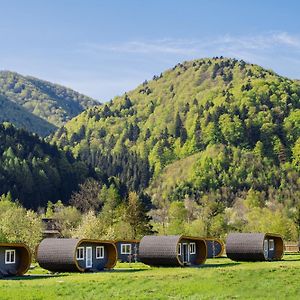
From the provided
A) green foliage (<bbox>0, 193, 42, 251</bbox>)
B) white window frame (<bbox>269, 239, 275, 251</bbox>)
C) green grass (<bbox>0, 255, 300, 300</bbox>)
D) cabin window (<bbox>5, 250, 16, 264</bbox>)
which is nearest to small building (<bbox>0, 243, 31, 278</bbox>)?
cabin window (<bbox>5, 250, 16, 264</bbox>)

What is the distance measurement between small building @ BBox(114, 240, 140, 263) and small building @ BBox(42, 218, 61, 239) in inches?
1405

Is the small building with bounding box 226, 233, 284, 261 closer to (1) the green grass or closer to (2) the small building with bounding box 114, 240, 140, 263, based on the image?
(2) the small building with bounding box 114, 240, 140, 263


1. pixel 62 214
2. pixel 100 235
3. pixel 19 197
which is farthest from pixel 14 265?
pixel 19 197

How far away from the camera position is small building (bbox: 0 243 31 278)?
5854 cm

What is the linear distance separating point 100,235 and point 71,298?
2325 inches

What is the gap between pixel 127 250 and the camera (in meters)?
84.6

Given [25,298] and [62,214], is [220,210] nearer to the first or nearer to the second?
[62,214]

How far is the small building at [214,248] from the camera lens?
96.1 meters

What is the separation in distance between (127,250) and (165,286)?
119 feet

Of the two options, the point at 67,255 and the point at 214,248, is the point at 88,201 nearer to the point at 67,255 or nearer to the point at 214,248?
the point at 214,248

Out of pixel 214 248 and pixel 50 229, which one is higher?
pixel 50 229

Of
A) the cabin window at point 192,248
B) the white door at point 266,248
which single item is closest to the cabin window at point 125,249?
the cabin window at point 192,248

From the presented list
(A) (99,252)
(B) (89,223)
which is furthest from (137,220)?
(A) (99,252)

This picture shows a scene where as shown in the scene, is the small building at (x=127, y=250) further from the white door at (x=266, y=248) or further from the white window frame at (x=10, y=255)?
the white window frame at (x=10, y=255)
